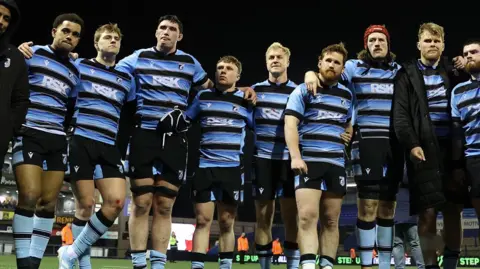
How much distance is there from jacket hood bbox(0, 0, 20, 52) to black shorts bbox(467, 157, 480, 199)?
4703 millimetres

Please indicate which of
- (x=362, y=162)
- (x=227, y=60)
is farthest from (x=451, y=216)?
(x=227, y=60)

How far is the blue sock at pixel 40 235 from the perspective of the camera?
5667mm

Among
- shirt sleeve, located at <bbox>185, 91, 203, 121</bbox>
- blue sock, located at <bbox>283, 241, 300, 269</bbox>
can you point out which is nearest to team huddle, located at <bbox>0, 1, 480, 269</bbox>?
shirt sleeve, located at <bbox>185, 91, 203, 121</bbox>

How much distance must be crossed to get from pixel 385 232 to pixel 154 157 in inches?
109

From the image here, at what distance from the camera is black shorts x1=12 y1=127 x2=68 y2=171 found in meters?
5.32

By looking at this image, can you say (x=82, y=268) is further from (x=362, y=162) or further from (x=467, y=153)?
(x=467, y=153)

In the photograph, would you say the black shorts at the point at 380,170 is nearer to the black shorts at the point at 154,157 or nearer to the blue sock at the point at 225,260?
the blue sock at the point at 225,260

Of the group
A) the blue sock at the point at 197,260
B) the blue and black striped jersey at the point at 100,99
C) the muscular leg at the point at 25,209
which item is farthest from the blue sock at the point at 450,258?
the muscular leg at the point at 25,209

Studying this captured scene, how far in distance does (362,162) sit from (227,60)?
226 cm

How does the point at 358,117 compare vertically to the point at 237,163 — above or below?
above

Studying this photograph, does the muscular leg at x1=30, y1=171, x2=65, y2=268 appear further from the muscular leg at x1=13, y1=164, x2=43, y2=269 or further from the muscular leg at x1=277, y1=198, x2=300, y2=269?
the muscular leg at x1=277, y1=198, x2=300, y2=269

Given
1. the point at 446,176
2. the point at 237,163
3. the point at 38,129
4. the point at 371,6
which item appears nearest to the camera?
the point at 38,129

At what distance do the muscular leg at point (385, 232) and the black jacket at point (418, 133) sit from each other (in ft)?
1.09

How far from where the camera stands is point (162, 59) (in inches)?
245
